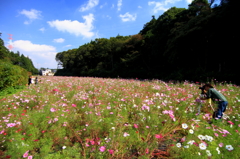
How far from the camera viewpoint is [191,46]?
62.4 feet

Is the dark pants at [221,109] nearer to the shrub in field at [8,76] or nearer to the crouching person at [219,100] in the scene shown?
the crouching person at [219,100]

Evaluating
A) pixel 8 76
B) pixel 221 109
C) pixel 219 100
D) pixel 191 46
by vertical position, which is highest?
pixel 191 46

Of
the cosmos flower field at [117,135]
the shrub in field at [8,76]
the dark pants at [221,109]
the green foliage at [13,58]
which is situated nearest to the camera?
the cosmos flower field at [117,135]

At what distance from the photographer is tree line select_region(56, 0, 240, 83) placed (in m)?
13.5

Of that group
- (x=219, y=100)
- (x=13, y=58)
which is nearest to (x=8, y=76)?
(x=219, y=100)

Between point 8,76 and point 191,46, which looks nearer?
point 8,76

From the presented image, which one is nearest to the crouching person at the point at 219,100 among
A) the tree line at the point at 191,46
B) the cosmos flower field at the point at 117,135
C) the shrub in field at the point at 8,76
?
the cosmos flower field at the point at 117,135

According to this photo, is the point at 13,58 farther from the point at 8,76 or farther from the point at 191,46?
the point at 191,46

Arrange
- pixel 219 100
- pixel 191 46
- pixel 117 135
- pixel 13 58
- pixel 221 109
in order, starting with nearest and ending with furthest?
pixel 117 135 → pixel 221 109 → pixel 219 100 → pixel 191 46 → pixel 13 58

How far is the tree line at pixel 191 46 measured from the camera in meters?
13.5

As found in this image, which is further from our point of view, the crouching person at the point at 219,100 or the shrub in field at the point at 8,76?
the shrub in field at the point at 8,76

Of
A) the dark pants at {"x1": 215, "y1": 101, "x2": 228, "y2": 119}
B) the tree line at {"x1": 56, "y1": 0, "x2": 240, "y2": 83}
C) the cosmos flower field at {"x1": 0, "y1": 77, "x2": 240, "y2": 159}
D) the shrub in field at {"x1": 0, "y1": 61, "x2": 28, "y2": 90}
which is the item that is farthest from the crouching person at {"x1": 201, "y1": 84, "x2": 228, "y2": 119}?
the shrub in field at {"x1": 0, "y1": 61, "x2": 28, "y2": 90}

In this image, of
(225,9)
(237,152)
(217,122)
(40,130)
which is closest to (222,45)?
→ (225,9)

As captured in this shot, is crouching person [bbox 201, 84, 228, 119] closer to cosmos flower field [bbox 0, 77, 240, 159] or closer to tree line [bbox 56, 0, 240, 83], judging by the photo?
cosmos flower field [bbox 0, 77, 240, 159]
